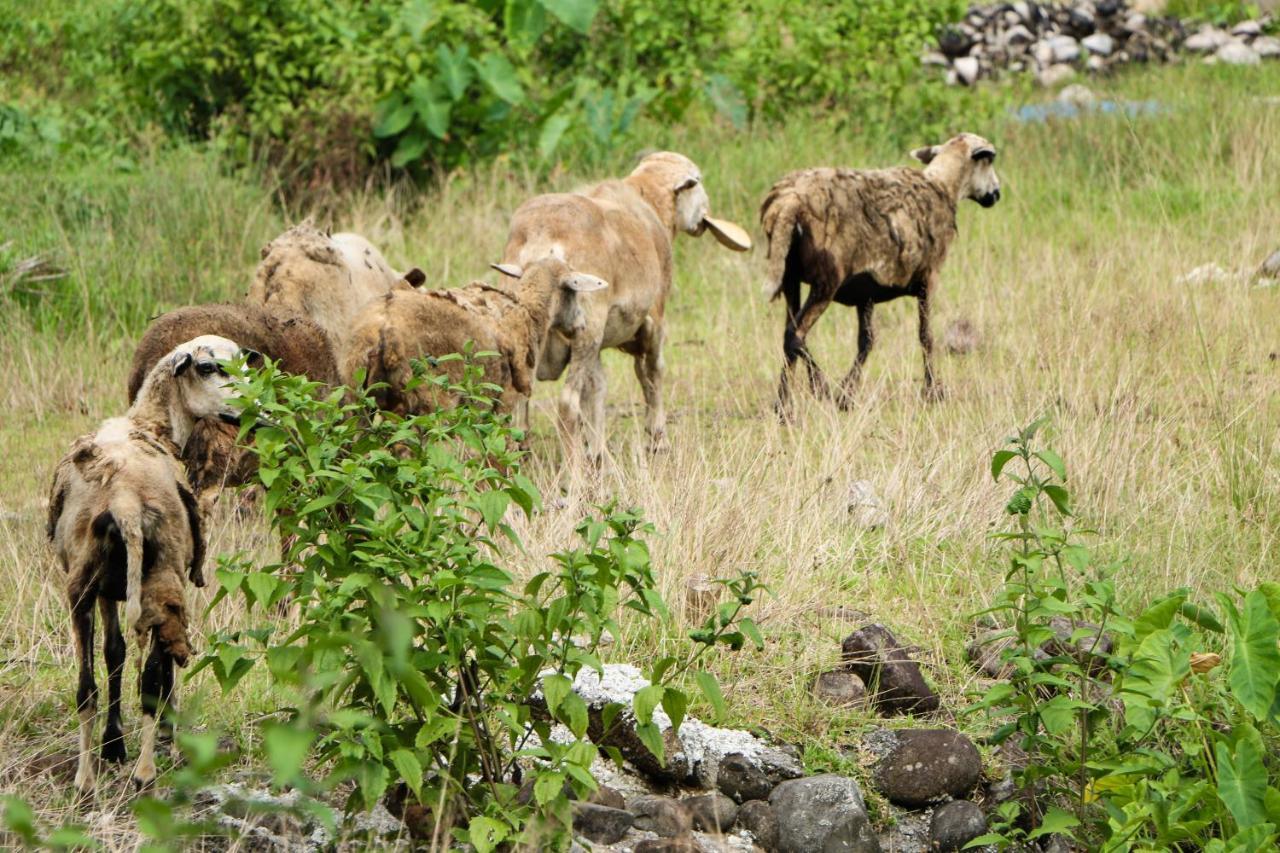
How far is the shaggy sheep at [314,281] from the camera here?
7.82 metres

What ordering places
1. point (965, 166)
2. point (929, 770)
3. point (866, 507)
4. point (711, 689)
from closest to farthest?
point (711, 689)
point (929, 770)
point (866, 507)
point (965, 166)

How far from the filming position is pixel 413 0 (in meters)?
12.8

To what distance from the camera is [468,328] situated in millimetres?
7098

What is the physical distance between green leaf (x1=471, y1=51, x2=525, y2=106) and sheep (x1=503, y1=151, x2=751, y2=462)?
4.03 metres

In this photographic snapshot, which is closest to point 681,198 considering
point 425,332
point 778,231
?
point 778,231

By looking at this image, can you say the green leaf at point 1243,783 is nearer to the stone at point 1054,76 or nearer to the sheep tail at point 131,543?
the sheep tail at point 131,543

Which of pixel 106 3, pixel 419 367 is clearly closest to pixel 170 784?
pixel 419 367

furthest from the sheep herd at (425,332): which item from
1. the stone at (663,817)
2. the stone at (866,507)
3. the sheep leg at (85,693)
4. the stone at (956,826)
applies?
the stone at (956,826)

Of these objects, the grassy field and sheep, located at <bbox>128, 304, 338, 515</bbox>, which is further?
sheep, located at <bbox>128, 304, 338, 515</bbox>

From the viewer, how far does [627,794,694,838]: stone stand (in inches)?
190

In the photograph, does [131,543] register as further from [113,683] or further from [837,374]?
[837,374]

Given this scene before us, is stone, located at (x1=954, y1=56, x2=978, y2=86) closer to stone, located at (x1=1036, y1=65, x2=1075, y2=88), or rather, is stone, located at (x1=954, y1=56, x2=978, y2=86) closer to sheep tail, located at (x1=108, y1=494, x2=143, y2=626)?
stone, located at (x1=1036, y1=65, x2=1075, y2=88)

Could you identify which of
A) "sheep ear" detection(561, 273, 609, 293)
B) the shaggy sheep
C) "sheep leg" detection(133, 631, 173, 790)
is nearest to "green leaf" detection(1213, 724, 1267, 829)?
"sheep leg" detection(133, 631, 173, 790)

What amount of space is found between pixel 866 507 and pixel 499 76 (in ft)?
23.1
